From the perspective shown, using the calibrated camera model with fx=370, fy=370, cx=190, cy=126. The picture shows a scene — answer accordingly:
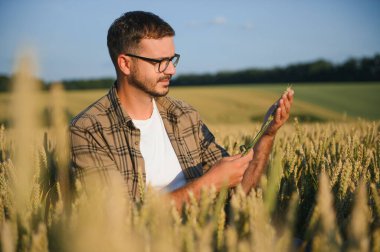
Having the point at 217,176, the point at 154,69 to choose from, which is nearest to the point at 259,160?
the point at 217,176

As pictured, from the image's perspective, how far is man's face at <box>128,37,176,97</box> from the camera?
2.17m

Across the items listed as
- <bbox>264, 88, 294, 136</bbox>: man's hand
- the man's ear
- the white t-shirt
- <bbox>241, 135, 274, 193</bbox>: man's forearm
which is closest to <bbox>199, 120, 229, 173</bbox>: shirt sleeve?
the white t-shirt

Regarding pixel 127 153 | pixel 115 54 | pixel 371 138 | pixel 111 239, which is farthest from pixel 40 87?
pixel 371 138

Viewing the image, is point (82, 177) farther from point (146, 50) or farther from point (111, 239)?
point (111, 239)

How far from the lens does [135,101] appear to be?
2.23 metres

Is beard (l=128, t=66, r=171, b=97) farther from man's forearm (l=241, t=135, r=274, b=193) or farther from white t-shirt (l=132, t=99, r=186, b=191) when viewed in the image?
man's forearm (l=241, t=135, r=274, b=193)

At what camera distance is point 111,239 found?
525 mm

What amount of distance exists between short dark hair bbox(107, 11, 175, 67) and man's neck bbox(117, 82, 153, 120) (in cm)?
24

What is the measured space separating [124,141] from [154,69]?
0.48 metres

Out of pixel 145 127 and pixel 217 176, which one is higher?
pixel 145 127

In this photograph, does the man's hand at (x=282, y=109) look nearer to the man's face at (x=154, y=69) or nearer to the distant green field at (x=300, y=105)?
the man's face at (x=154, y=69)

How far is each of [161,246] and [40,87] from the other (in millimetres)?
303

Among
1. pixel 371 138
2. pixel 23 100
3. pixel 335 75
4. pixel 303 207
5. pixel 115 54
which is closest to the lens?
pixel 23 100

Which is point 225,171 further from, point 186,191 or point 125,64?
point 125,64
